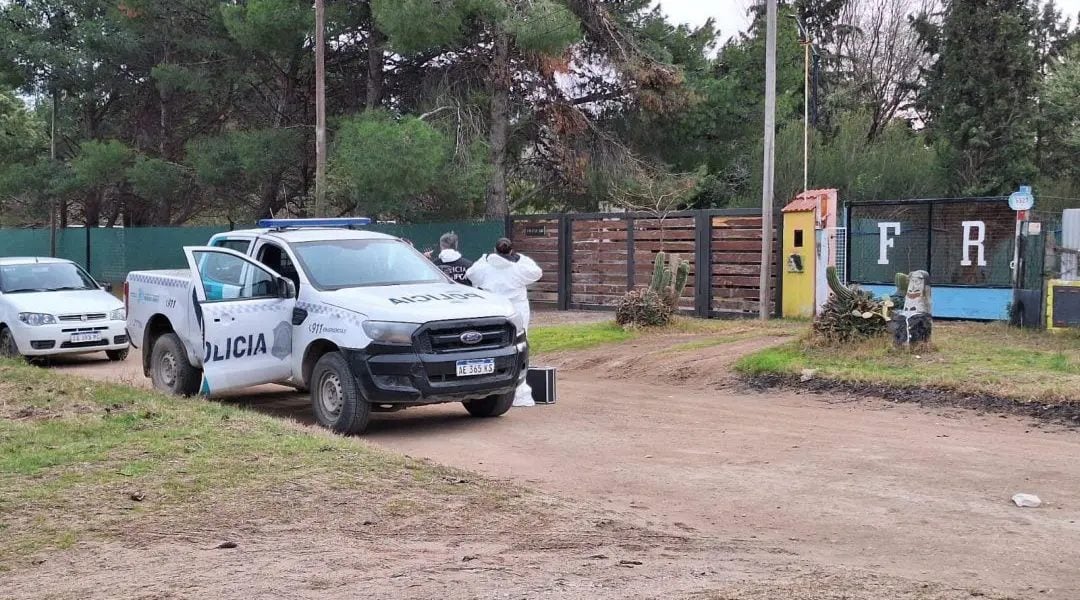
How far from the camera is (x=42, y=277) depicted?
52.7 ft

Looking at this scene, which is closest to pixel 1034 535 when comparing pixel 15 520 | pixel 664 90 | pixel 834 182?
pixel 15 520

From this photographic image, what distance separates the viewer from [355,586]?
5.07 meters

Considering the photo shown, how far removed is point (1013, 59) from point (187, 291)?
27.4 m

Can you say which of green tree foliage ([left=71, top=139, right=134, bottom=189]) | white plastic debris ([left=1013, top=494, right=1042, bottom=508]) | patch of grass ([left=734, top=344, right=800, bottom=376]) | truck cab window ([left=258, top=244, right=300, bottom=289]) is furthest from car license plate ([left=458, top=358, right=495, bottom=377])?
green tree foliage ([left=71, top=139, right=134, bottom=189])

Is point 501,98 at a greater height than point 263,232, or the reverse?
point 501,98

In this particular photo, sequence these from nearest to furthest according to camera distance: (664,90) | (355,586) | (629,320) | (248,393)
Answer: (355,586)
(248,393)
(629,320)
(664,90)

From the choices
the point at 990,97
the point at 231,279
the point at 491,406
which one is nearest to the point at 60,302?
the point at 231,279

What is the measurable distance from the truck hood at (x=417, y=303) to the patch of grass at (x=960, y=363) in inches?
164

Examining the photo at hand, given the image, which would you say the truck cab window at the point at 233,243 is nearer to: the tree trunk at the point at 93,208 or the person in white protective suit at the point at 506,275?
the person in white protective suit at the point at 506,275

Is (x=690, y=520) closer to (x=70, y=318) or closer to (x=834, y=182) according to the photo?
(x=70, y=318)

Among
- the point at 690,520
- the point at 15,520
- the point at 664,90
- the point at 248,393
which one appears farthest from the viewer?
the point at 664,90

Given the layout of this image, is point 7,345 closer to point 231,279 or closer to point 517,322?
point 231,279

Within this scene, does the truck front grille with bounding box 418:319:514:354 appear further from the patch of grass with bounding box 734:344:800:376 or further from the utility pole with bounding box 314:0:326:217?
the utility pole with bounding box 314:0:326:217

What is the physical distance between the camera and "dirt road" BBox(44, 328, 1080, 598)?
19.3 feet
